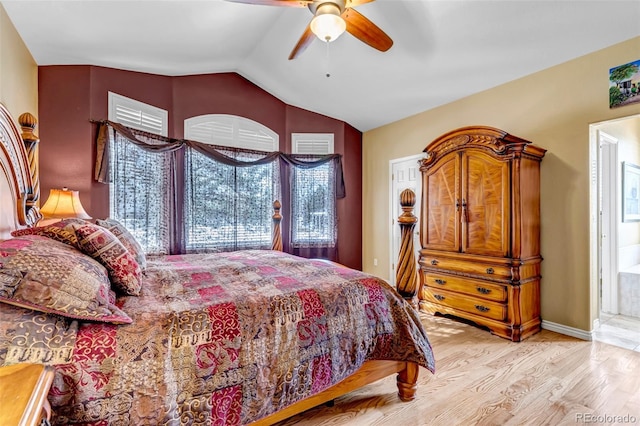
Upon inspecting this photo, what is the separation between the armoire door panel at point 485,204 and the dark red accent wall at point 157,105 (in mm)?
2189

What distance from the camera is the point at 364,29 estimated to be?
6.95 feet

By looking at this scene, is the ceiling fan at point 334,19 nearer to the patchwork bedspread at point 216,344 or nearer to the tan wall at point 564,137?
the patchwork bedspread at point 216,344

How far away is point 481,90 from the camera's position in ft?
11.5

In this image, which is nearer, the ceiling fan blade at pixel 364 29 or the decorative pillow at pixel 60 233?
the decorative pillow at pixel 60 233

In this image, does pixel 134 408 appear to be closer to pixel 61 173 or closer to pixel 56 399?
pixel 56 399

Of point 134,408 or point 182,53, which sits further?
point 182,53

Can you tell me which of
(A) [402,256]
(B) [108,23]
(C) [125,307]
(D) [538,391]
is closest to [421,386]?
(D) [538,391]

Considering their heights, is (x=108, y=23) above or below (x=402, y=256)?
above

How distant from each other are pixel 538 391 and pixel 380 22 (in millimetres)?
3130

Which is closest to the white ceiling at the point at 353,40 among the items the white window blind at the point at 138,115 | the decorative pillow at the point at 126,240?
the white window blind at the point at 138,115

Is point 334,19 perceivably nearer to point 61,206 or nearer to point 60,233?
point 60,233

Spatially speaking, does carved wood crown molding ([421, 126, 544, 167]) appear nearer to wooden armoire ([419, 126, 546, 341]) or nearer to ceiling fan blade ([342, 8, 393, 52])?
wooden armoire ([419, 126, 546, 341])

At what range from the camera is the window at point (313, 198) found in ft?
15.4

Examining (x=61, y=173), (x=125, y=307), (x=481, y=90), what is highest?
(x=481, y=90)
